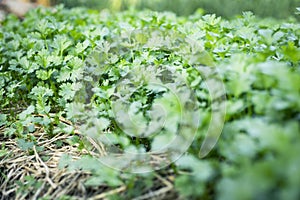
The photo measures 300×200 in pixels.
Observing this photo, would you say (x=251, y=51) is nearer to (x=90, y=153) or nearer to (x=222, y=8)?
(x=90, y=153)

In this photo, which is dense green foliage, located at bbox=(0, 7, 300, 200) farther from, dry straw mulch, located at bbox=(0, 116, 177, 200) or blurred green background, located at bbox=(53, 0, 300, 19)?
blurred green background, located at bbox=(53, 0, 300, 19)

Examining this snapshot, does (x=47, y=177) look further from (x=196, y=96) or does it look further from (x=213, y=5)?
(x=213, y=5)

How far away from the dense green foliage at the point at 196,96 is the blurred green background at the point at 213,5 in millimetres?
837

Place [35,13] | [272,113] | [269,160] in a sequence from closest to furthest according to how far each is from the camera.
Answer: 1. [269,160]
2. [272,113]
3. [35,13]

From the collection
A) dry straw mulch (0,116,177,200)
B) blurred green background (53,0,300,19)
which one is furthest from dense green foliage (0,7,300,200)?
blurred green background (53,0,300,19)

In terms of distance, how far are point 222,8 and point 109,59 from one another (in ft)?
6.01

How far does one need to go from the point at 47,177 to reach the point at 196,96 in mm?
552

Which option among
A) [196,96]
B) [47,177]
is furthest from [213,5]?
[47,177]

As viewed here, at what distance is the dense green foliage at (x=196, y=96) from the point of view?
30.6 inches

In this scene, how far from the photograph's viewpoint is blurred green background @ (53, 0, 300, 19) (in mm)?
2653

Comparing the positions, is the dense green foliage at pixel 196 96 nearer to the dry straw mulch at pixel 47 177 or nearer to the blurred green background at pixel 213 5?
the dry straw mulch at pixel 47 177

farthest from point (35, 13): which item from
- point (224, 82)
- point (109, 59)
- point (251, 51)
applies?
point (224, 82)

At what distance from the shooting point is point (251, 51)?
4.73ft

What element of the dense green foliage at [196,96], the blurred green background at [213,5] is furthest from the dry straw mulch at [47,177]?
the blurred green background at [213,5]
